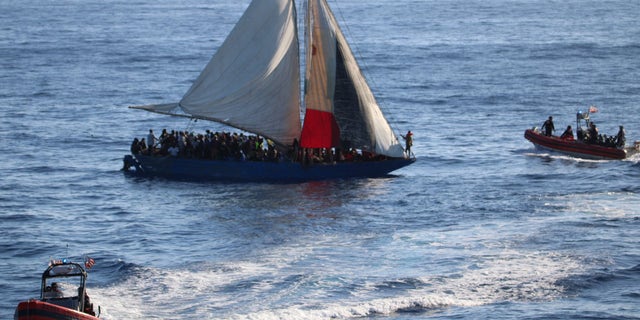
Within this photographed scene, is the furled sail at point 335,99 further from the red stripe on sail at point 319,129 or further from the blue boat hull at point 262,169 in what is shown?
the blue boat hull at point 262,169

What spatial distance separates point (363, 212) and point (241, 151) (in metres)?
→ 10.2

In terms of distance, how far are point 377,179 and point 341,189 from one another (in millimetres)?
3626

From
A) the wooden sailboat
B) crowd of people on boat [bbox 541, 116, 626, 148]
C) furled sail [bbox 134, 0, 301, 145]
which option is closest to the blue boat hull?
the wooden sailboat

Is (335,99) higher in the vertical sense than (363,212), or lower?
higher

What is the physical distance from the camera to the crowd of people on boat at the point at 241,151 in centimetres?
6575

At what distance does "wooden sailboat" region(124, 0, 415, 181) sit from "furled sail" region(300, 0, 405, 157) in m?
0.05

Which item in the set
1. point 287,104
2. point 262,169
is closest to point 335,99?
point 287,104

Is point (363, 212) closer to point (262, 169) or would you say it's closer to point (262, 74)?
point (262, 169)

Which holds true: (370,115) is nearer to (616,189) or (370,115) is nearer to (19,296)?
(616,189)

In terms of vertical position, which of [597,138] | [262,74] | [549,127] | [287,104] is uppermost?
[262,74]

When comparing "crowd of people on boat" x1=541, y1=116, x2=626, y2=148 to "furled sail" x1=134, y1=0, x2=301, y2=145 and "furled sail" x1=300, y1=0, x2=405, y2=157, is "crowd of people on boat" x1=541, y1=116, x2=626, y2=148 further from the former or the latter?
"furled sail" x1=134, y1=0, x2=301, y2=145

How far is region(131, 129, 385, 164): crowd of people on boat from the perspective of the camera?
65.8m

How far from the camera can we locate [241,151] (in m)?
66.2

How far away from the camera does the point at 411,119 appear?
89.7 m
